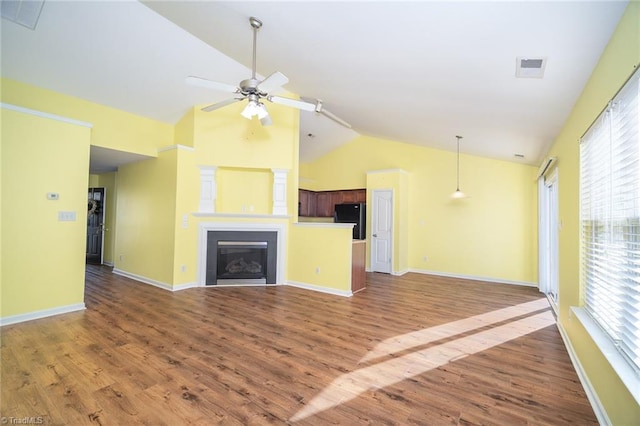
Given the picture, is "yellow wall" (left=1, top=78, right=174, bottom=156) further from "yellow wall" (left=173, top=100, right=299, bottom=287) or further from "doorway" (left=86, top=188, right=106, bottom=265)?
"doorway" (left=86, top=188, right=106, bottom=265)

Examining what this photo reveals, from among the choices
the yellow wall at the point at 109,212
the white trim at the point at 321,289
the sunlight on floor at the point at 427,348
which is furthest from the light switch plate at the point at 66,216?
the sunlight on floor at the point at 427,348

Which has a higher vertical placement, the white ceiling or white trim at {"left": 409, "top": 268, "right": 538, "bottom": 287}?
the white ceiling

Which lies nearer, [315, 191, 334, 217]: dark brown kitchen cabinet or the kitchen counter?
the kitchen counter

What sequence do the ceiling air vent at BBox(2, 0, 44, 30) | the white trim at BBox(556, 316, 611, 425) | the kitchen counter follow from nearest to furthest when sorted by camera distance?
the white trim at BBox(556, 316, 611, 425) → the ceiling air vent at BBox(2, 0, 44, 30) → the kitchen counter

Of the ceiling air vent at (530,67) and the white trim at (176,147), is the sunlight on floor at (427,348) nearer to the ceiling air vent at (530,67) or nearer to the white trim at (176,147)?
the ceiling air vent at (530,67)

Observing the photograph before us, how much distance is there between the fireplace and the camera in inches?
203

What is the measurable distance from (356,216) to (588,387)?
5433mm

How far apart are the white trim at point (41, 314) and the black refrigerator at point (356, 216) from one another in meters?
5.46

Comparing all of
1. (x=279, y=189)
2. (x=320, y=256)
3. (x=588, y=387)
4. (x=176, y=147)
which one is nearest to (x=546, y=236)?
(x=588, y=387)

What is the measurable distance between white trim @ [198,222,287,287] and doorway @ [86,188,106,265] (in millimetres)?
3941

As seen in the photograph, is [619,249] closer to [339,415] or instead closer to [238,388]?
[339,415]

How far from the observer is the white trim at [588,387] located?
5.87 feet

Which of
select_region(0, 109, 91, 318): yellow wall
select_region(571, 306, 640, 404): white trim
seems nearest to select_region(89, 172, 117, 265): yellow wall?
select_region(0, 109, 91, 318): yellow wall

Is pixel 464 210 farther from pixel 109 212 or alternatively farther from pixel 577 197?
pixel 109 212
